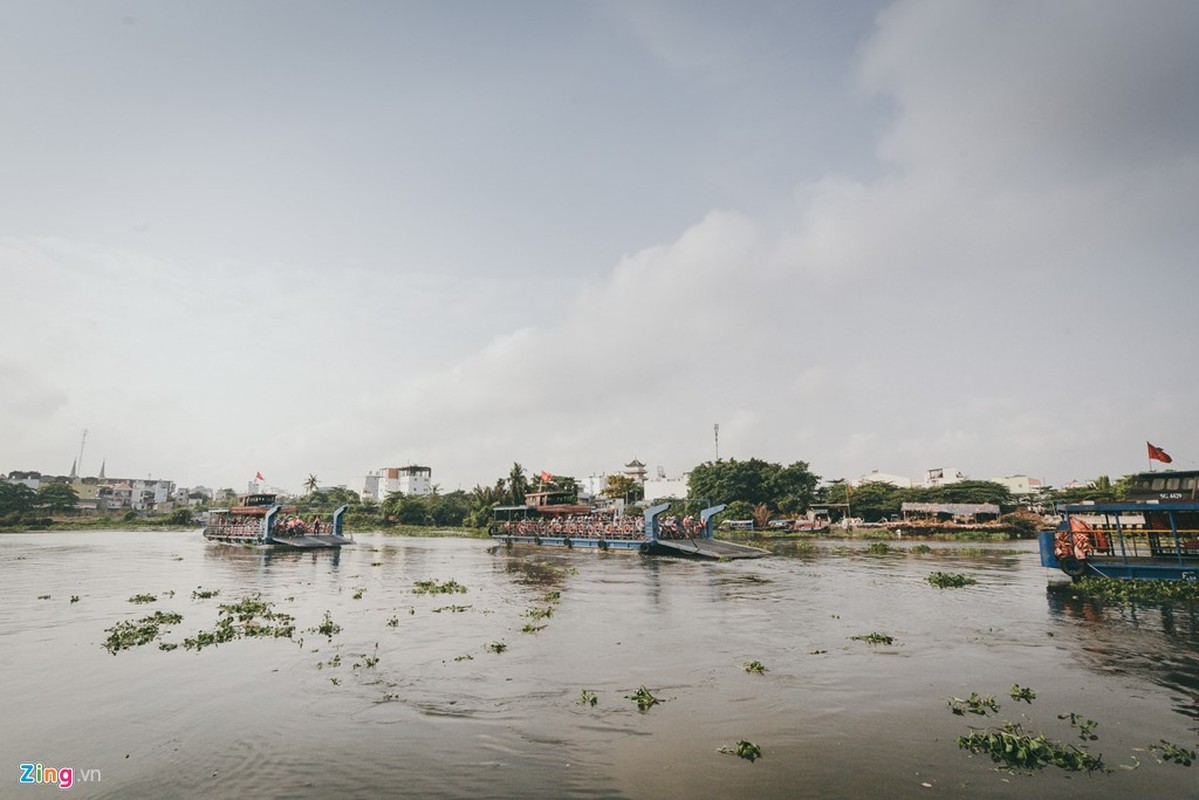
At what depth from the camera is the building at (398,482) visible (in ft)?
575

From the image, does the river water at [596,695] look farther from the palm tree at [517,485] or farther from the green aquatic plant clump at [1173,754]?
the palm tree at [517,485]

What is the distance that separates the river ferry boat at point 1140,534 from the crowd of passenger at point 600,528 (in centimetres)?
2447

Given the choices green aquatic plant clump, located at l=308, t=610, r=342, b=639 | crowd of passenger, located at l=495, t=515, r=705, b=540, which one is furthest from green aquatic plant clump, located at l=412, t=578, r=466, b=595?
crowd of passenger, located at l=495, t=515, r=705, b=540

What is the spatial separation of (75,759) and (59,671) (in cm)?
670

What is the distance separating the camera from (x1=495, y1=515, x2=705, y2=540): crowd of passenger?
159 feet

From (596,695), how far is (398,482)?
17994 centimetres

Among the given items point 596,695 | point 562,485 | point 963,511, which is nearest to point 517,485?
point 562,485

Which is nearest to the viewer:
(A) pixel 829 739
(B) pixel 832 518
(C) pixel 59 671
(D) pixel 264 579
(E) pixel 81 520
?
(A) pixel 829 739

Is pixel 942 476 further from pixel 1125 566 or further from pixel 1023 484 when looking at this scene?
pixel 1125 566

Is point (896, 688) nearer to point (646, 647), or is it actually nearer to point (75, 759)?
point (646, 647)

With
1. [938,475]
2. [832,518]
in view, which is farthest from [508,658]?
[938,475]

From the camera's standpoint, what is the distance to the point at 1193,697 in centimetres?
1150

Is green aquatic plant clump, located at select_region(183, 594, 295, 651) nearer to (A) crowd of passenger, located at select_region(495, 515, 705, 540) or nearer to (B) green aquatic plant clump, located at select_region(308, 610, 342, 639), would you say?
(B) green aquatic plant clump, located at select_region(308, 610, 342, 639)

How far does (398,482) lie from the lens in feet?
590
